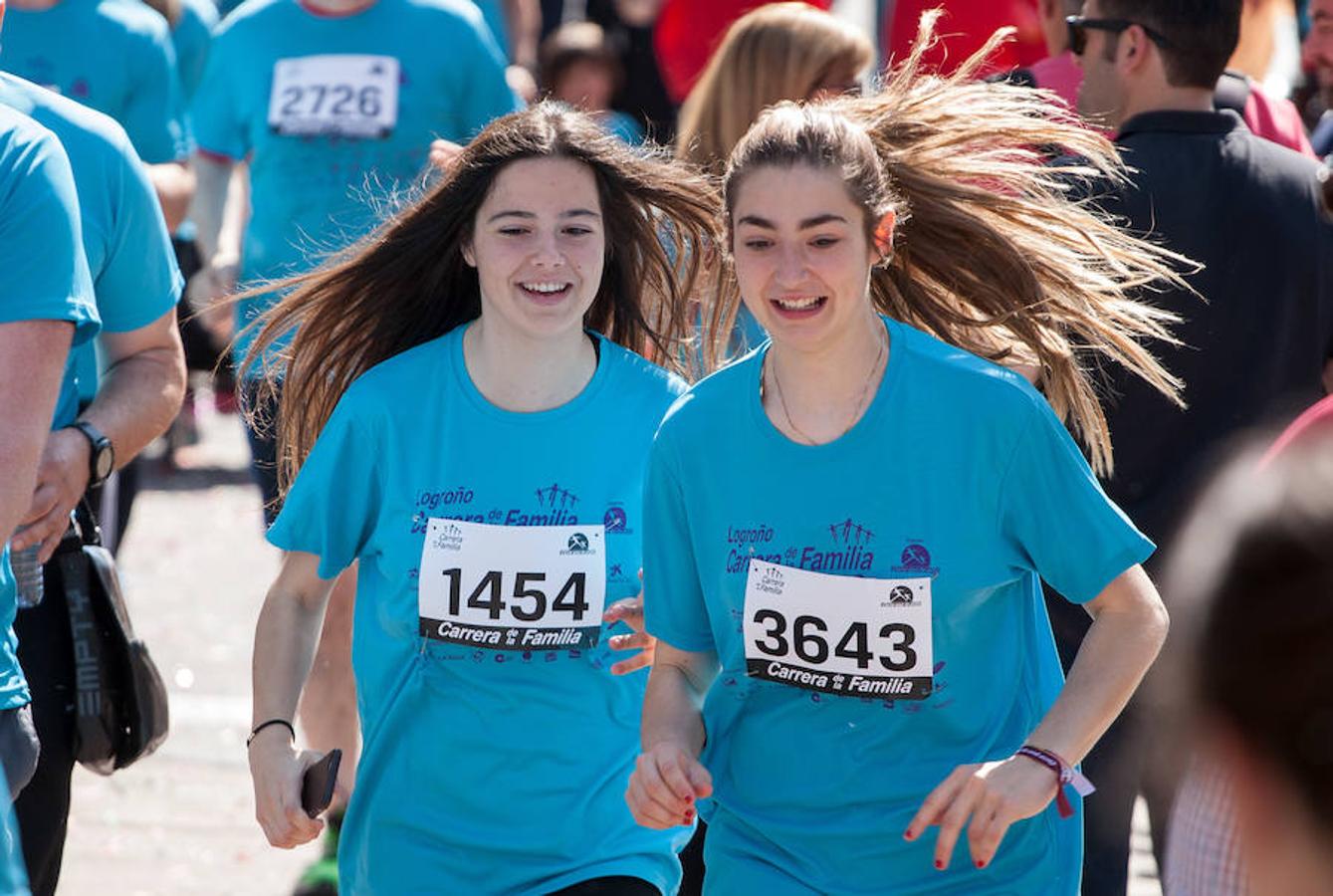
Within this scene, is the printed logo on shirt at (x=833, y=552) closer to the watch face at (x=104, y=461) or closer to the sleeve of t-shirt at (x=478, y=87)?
the watch face at (x=104, y=461)

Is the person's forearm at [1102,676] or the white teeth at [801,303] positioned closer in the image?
the person's forearm at [1102,676]

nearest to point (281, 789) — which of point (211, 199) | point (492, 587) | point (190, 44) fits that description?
point (492, 587)

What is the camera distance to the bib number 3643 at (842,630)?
3.08 meters

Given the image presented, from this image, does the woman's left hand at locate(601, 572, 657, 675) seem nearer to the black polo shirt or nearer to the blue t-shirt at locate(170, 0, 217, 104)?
the black polo shirt

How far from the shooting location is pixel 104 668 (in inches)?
149

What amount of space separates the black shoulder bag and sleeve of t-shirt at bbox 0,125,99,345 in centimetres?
66

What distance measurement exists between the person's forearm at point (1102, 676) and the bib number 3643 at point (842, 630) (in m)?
0.20

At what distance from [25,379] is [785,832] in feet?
4.20

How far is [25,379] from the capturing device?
3.22 metres

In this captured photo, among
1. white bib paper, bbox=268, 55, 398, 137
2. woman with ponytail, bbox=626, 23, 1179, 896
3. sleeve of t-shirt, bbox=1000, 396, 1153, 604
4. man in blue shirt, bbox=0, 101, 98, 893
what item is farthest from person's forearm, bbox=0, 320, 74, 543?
white bib paper, bbox=268, 55, 398, 137

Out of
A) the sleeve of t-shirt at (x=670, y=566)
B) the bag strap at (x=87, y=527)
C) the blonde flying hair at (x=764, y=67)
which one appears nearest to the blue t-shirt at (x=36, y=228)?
the bag strap at (x=87, y=527)

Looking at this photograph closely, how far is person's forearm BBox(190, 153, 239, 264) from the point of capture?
6.45 meters

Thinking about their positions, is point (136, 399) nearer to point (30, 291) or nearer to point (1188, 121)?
point (30, 291)

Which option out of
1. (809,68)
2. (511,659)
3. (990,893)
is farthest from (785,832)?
(809,68)
